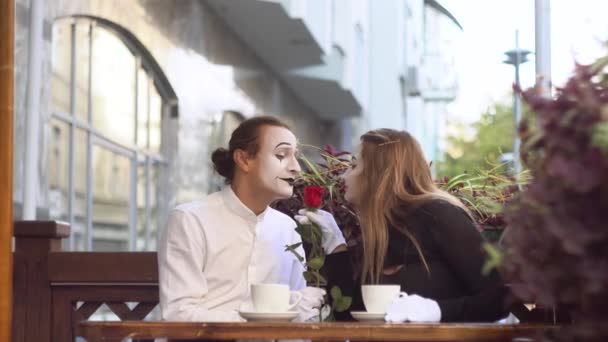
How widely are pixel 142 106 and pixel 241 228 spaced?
25.0 feet

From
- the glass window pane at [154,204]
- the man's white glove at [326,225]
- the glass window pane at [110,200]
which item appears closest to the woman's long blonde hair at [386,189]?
the man's white glove at [326,225]

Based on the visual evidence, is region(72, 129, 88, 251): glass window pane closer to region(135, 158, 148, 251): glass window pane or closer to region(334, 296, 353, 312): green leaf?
region(135, 158, 148, 251): glass window pane

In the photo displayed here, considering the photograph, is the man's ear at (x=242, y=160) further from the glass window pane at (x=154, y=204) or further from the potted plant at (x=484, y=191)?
the glass window pane at (x=154, y=204)

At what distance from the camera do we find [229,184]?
476cm

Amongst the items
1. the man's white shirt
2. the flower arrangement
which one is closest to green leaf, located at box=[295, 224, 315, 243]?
the man's white shirt

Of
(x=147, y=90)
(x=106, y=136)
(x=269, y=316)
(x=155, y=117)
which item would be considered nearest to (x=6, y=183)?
(x=269, y=316)

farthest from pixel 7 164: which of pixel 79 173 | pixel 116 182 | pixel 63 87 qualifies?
pixel 116 182

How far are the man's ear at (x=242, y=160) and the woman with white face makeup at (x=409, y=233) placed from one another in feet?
1.54

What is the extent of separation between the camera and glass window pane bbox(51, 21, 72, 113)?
9141mm

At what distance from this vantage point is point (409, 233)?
163 inches

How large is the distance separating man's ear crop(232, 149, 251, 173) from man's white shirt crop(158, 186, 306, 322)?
105 millimetres

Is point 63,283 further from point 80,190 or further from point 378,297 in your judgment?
point 80,190

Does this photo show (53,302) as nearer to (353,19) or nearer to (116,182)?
(116,182)

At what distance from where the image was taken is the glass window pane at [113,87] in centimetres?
1055
